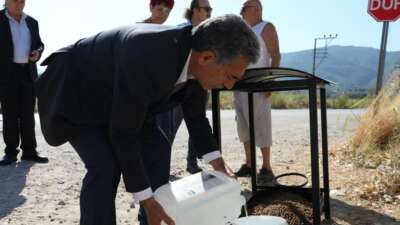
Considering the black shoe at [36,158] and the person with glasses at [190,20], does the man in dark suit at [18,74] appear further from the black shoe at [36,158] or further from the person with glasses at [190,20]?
the person with glasses at [190,20]

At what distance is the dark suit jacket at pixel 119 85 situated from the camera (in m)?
2.14

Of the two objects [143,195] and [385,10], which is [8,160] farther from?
[385,10]

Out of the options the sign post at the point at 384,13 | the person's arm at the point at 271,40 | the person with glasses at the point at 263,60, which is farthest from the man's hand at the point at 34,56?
the sign post at the point at 384,13

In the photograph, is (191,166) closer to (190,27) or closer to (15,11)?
(15,11)

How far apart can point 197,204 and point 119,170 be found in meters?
0.42

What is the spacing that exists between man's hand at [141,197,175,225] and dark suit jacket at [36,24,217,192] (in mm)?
78

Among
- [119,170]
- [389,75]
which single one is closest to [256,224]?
[119,170]

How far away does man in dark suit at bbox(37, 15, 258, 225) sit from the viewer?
7.07 ft

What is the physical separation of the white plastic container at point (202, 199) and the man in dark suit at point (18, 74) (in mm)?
4022

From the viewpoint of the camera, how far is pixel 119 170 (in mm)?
2521

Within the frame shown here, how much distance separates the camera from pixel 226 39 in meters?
2.20

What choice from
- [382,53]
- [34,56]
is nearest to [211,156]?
[34,56]

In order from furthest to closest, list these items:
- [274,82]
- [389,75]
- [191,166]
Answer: [389,75] < [191,166] < [274,82]

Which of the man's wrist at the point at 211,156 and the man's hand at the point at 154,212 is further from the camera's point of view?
the man's wrist at the point at 211,156
